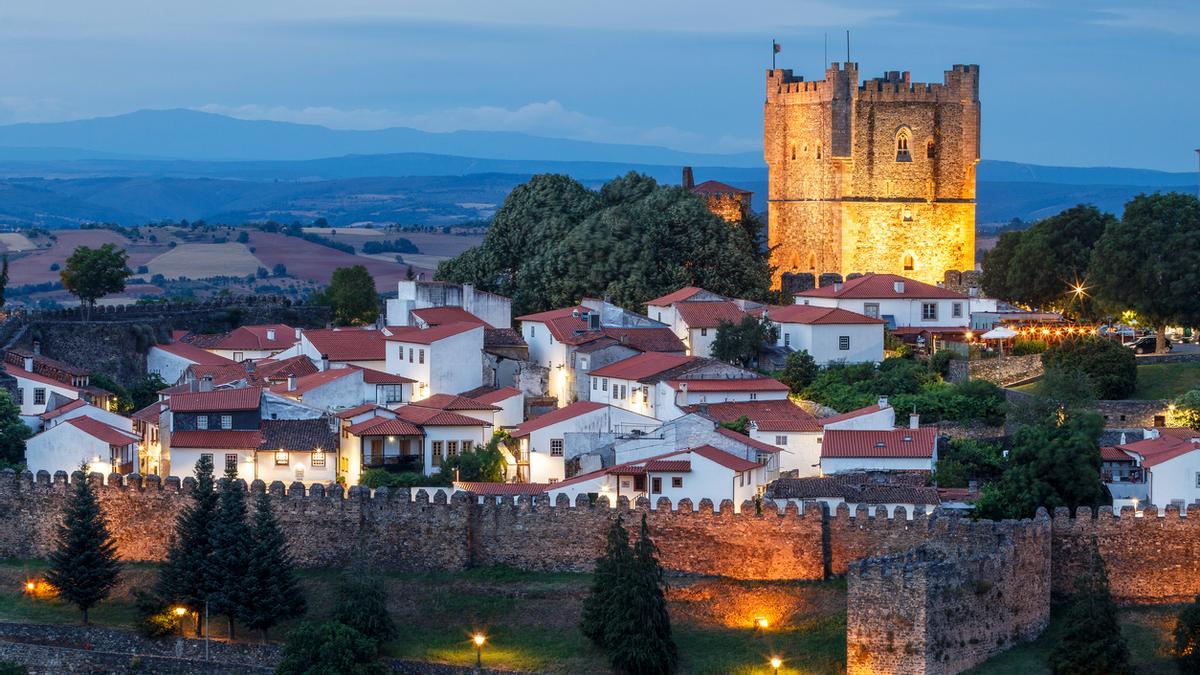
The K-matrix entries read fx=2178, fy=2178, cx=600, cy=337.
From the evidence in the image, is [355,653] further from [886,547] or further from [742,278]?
[742,278]

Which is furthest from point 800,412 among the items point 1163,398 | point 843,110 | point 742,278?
point 843,110

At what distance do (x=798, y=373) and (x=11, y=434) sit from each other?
1952 centimetres

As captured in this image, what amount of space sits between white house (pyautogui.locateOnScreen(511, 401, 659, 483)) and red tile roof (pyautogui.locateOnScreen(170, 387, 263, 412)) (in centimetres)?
619

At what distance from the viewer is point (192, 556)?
40.7 metres

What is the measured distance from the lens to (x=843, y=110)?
232 ft

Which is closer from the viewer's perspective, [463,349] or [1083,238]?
[463,349]

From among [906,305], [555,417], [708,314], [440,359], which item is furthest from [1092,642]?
[708,314]

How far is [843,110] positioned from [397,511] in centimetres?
3254

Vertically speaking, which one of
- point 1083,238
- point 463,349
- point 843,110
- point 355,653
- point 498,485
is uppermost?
point 843,110

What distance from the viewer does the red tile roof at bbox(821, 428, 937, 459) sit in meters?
46.3

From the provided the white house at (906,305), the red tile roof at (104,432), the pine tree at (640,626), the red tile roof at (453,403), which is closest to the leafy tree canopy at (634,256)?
the white house at (906,305)

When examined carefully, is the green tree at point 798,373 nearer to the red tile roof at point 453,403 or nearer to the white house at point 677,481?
the red tile roof at point 453,403

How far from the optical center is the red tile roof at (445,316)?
2384 inches

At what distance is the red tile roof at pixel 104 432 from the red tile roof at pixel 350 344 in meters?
7.71
